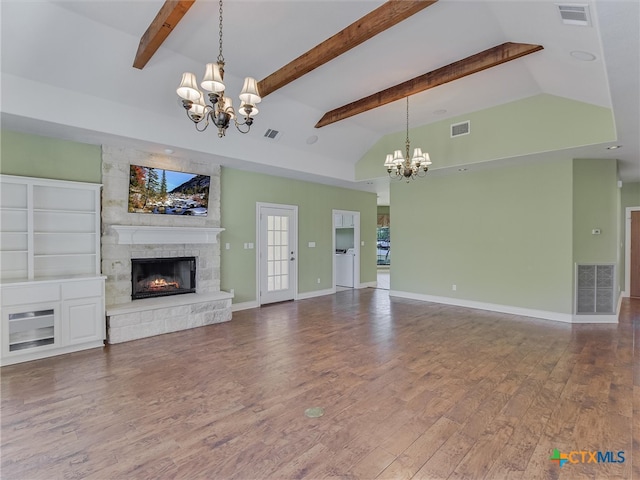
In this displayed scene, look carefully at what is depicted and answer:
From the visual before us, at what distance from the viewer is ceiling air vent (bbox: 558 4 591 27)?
8.59 ft

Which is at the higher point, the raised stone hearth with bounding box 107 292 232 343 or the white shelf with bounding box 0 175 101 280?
the white shelf with bounding box 0 175 101 280

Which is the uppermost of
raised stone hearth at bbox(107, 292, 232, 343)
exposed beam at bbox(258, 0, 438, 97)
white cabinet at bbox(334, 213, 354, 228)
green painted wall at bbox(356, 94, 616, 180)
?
exposed beam at bbox(258, 0, 438, 97)

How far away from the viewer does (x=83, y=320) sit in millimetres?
4312

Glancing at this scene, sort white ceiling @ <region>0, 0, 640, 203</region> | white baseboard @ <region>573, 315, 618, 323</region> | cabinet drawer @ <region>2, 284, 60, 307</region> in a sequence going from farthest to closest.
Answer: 1. white baseboard @ <region>573, 315, 618, 323</region>
2. cabinet drawer @ <region>2, 284, 60, 307</region>
3. white ceiling @ <region>0, 0, 640, 203</region>

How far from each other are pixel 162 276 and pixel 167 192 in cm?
149

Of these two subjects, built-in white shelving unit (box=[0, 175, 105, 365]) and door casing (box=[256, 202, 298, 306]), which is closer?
built-in white shelving unit (box=[0, 175, 105, 365])

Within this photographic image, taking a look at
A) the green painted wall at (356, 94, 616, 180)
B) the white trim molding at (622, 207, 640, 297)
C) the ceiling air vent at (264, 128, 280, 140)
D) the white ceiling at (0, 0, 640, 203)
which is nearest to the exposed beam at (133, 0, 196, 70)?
the white ceiling at (0, 0, 640, 203)

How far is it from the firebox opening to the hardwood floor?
3.40ft

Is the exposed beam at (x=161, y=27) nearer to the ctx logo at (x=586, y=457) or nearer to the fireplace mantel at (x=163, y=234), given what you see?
the fireplace mantel at (x=163, y=234)

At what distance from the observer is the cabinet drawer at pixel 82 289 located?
4.20m

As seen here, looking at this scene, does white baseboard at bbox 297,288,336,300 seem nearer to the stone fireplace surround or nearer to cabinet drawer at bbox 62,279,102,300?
the stone fireplace surround

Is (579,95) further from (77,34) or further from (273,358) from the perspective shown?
(77,34)

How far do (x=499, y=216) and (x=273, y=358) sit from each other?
204 inches

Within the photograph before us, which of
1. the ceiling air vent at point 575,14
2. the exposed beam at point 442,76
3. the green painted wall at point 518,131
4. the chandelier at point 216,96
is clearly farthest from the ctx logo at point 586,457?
the green painted wall at point 518,131
